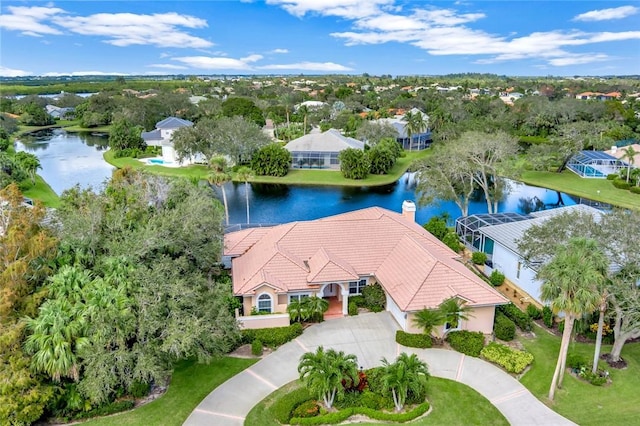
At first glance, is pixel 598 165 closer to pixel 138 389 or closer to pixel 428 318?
pixel 428 318

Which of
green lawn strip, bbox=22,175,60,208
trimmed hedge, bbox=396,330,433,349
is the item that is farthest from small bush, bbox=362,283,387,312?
green lawn strip, bbox=22,175,60,208

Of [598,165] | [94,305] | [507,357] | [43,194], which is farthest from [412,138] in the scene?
[94,305]

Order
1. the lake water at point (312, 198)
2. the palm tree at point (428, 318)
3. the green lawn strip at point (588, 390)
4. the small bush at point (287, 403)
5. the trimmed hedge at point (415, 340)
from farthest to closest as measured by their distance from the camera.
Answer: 1. the lake water at point (312, 198)
2. the trimmed hedge at point (415, 340)
3. the palm tree at point (428, 318)
4. the green lawn strip at point (588, 390)
5. the small bush at point (287, 403)

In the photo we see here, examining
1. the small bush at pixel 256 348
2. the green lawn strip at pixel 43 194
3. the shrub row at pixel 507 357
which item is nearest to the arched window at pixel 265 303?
the small bush at pixel 256 348

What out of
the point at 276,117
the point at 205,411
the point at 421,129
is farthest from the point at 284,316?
the point at 276,117

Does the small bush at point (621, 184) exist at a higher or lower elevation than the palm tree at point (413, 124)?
lower

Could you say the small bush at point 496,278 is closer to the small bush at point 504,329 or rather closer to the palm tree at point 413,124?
the small bush at point 504,329

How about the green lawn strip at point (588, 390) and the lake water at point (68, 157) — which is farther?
the lake water at point (68, 157)

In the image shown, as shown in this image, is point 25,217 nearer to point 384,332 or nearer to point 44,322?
point 44,322
